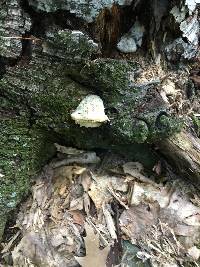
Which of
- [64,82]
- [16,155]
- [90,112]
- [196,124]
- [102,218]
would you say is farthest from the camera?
[196,124]

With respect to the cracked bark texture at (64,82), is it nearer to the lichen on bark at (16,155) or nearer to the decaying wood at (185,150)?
the lichen on bark at (16,155)

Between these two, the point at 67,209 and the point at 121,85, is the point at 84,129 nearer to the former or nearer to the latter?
the point at 121,85

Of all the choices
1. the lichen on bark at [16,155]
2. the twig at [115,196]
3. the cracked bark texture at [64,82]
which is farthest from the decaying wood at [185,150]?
the lichen on bark at [16,155]

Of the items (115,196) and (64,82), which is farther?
(115,196)

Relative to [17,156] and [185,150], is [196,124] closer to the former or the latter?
[185,150]

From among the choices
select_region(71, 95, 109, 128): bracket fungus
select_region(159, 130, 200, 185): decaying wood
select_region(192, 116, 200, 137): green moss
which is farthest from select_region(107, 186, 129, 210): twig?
select_region(192, 116, 200, 137): green moss

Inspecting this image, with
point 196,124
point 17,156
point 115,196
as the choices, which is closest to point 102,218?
point 115,196

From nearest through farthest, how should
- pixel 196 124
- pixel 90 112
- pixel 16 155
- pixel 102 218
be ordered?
1. pixel 90 112
2. pixel 16 155
3. pixel 102 218
4. pixel 196 124
